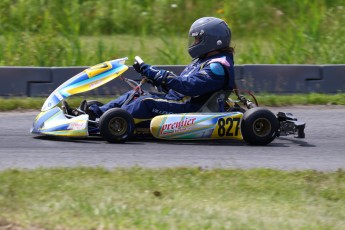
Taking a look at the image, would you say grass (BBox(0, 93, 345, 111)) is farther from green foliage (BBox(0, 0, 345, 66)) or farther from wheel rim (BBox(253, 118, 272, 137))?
wheel rim (BBox(253, 118, 272, 137))

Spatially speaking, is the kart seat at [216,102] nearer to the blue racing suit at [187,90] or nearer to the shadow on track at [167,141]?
the blue racing suit at [187,90]

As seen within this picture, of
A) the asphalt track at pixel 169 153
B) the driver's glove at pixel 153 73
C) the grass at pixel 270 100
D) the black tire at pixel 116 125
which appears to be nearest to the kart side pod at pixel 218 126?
the asphalt track at pixel 169 153

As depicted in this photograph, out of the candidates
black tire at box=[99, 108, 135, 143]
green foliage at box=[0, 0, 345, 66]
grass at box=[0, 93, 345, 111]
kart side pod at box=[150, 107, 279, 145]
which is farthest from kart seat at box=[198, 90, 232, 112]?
green foliage at box=[0, 0, 345, 66]

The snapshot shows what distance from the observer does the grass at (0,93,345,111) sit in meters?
9.24

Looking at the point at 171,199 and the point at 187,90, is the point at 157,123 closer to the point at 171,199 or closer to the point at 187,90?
the point at 187,90

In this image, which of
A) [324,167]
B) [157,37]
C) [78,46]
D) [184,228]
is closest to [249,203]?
[184,228]

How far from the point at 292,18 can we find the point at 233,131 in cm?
718

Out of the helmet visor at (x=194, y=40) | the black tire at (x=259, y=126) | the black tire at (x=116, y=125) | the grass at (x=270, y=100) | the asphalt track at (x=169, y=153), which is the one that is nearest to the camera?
the asphalt track at (x=169, y=153)

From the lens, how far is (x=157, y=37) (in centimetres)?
1349

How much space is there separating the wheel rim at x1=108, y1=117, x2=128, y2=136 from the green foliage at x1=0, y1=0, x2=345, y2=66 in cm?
346

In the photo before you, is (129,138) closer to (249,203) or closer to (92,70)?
(92,70)

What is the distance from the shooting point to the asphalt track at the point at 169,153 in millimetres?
6656

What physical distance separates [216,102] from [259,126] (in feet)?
1.48

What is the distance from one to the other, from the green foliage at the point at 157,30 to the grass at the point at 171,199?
4.79 metres
